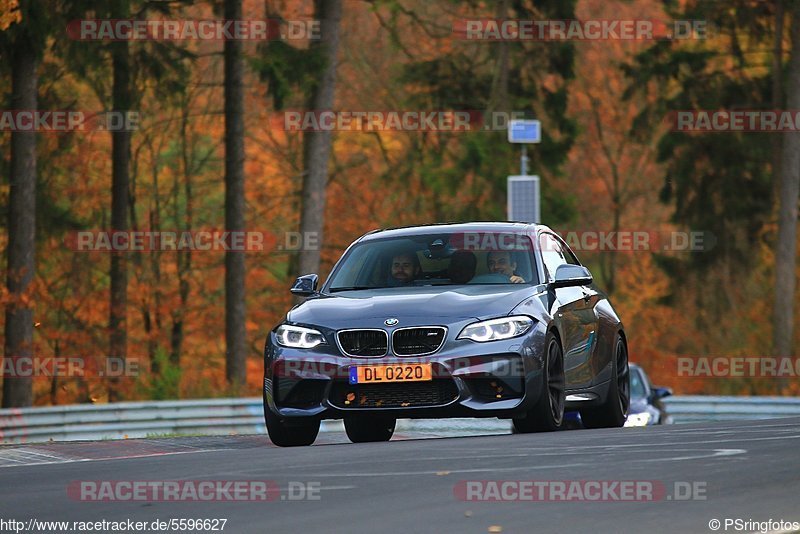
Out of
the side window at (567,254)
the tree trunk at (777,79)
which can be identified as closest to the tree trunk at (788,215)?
the tree trunk at (777,79)

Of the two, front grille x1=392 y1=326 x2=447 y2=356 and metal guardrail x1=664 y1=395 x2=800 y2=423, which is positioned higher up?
front grille x1=392 y1=326 x2=447 y2=356

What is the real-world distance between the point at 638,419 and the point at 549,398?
9.72 metres

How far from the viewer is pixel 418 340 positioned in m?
12.1

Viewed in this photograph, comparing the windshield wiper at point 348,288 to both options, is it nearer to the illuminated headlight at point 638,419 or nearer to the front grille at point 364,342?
the front grille at point 364,342

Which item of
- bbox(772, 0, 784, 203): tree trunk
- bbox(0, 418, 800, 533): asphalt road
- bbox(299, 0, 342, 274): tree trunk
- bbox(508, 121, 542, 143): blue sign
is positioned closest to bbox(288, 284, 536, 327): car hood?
bbox(0, 418, 800, 533): asphalt road

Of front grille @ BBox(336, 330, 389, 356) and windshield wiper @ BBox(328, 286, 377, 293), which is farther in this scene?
windshield wiper @ BBox(328, 286, 377, 293)

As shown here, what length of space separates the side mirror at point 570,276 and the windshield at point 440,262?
0.18 meters

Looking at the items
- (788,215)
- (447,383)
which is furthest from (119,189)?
(447,383)

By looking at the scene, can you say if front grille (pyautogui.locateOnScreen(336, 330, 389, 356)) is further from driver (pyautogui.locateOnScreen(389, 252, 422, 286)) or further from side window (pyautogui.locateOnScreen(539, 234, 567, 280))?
side window (pyautogui.locateOnScreen(539, 234, 567, 280))

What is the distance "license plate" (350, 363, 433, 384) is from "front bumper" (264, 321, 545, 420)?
1.3 inches

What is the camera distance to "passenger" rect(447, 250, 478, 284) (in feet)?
43.7

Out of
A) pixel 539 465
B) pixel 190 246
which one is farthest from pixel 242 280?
pixel 539 465

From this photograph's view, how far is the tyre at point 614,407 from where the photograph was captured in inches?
569

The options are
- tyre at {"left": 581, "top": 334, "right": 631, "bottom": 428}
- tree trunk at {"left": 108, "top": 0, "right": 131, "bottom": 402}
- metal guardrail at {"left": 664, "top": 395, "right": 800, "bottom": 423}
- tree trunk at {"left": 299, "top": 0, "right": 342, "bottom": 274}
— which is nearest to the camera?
tyre at {"left": 581, "top": 334, "right": 631, "bottom": 428}
